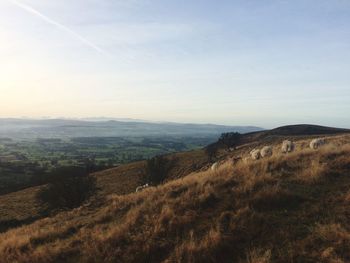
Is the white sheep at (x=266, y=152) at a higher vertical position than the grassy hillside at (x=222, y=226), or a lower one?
higher

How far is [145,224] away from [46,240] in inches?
132

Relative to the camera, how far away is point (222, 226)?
9156 mm

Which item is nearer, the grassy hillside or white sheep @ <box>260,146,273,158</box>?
the grassy hillside

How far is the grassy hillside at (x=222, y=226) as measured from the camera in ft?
25.8

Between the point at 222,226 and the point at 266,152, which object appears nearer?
the point at 222,226

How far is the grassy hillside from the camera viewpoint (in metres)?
7.85

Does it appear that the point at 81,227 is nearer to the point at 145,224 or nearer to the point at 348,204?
the point at 145,224

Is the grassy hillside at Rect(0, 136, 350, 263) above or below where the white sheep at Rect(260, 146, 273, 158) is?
below

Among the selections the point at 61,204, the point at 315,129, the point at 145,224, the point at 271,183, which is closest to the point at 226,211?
the point at 145,224

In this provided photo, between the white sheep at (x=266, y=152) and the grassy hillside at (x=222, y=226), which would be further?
the white sheep at (x=266, y=152)

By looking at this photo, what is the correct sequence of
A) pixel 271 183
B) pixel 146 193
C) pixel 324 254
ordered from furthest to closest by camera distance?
pixel 146 193 < pixel 271 183 < pixel 324 254

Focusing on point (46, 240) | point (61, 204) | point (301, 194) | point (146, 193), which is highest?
point (301, 194)

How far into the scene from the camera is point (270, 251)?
7352mm

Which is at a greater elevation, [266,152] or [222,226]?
[266,152]
